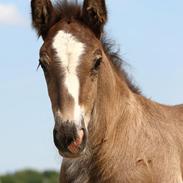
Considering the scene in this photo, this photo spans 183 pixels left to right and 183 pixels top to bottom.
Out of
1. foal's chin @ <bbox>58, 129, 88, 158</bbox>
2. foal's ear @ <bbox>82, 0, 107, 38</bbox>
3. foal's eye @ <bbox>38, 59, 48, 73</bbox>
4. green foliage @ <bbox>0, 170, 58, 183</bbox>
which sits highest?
foal's ear @ <bbox>82, 0, 107, 38</bbox>

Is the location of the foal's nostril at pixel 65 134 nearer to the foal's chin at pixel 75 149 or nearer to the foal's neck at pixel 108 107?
the foal's chin at pixel 75 149

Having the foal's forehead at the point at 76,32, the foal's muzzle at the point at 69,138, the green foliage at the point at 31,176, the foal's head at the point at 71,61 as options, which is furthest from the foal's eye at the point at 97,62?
the green foliage at the point at 31,176

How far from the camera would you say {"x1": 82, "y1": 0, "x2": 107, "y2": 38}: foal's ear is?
393 inches

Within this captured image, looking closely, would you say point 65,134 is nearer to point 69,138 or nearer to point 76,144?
point 69,138

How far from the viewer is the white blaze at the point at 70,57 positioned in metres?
9.08

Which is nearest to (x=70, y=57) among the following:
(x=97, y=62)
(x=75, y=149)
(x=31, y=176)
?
(x=97, y=62)

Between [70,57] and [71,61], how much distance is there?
6 centimetres

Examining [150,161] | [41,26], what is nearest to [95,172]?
[150,161]

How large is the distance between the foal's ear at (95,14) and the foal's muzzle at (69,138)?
1587 millimetres

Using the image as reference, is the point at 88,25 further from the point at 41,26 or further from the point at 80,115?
the point at 80,115

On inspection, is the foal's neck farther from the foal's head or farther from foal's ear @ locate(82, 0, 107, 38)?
foal's ear @ locate(82, 0, 107, 38)

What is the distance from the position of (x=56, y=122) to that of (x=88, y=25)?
61.8 inches

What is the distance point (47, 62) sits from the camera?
9.41 metres

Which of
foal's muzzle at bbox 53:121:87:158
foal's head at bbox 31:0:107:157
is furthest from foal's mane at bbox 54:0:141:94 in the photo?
foal's muzzle at bbox 53:121:87:158
